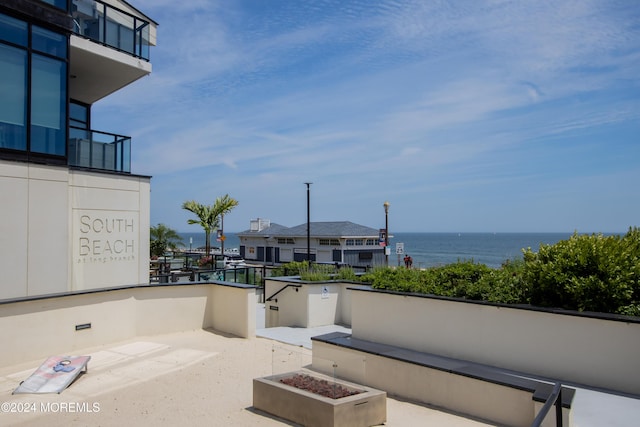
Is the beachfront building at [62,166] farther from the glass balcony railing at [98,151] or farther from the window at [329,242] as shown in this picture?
the window at [329,242]

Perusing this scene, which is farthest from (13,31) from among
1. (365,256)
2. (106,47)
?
(365,256)

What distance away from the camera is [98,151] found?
13516mm

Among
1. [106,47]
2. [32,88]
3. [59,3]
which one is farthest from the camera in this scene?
[106,47]

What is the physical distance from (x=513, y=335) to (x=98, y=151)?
11.5 m

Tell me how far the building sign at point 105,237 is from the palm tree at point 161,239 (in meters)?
17.4

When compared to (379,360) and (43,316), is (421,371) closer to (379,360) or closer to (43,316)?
(379,360)

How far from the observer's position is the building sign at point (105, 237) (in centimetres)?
1256

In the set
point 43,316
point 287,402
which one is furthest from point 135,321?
point 287,402

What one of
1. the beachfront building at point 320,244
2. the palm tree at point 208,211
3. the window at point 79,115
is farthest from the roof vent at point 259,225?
the window at point 79,115

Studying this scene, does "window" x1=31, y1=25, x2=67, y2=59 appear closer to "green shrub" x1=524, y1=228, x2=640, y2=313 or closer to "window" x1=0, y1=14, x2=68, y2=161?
"window" x1=0, y1=14, x2=68, y2=161

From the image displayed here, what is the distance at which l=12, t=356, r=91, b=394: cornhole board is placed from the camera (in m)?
7.59

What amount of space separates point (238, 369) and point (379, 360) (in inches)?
113

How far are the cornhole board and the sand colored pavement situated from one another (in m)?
0.13

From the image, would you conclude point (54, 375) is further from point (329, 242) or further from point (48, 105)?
point (329, 242)
